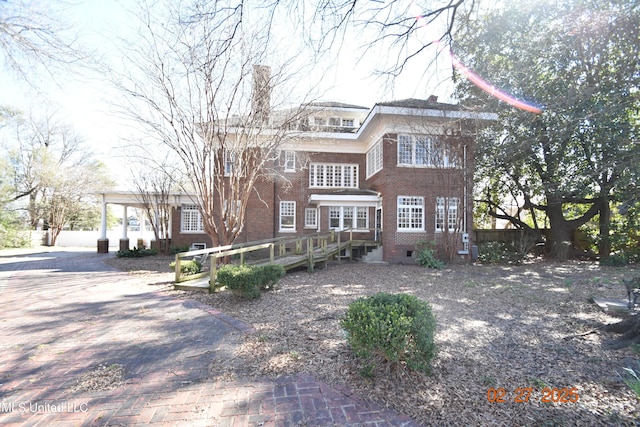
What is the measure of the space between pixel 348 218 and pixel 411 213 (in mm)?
3859

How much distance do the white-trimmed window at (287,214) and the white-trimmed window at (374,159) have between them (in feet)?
15.7

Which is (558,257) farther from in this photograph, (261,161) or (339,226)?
(261,161)

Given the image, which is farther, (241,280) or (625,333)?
(241,280)

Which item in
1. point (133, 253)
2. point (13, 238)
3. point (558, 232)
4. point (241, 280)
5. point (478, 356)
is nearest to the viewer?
point (478, 356)

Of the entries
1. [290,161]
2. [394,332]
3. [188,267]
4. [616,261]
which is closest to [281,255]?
[188,267]

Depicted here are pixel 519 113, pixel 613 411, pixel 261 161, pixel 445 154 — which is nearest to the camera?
pixel 613 411

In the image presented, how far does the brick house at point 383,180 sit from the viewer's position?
12.6 metres

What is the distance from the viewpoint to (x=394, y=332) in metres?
2.83

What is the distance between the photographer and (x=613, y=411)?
258cm

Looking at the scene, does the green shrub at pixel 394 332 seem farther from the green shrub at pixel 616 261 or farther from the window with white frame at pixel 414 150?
the green shrub at pixel 616 261

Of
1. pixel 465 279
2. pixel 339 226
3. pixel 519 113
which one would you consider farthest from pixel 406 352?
pixel 339 226

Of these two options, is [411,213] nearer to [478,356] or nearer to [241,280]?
[241,280]

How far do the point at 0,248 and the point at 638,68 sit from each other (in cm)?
3173

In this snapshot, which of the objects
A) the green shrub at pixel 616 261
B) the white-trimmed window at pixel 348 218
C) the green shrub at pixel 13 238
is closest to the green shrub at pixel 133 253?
the white-trimmed window at pixel 348 218
